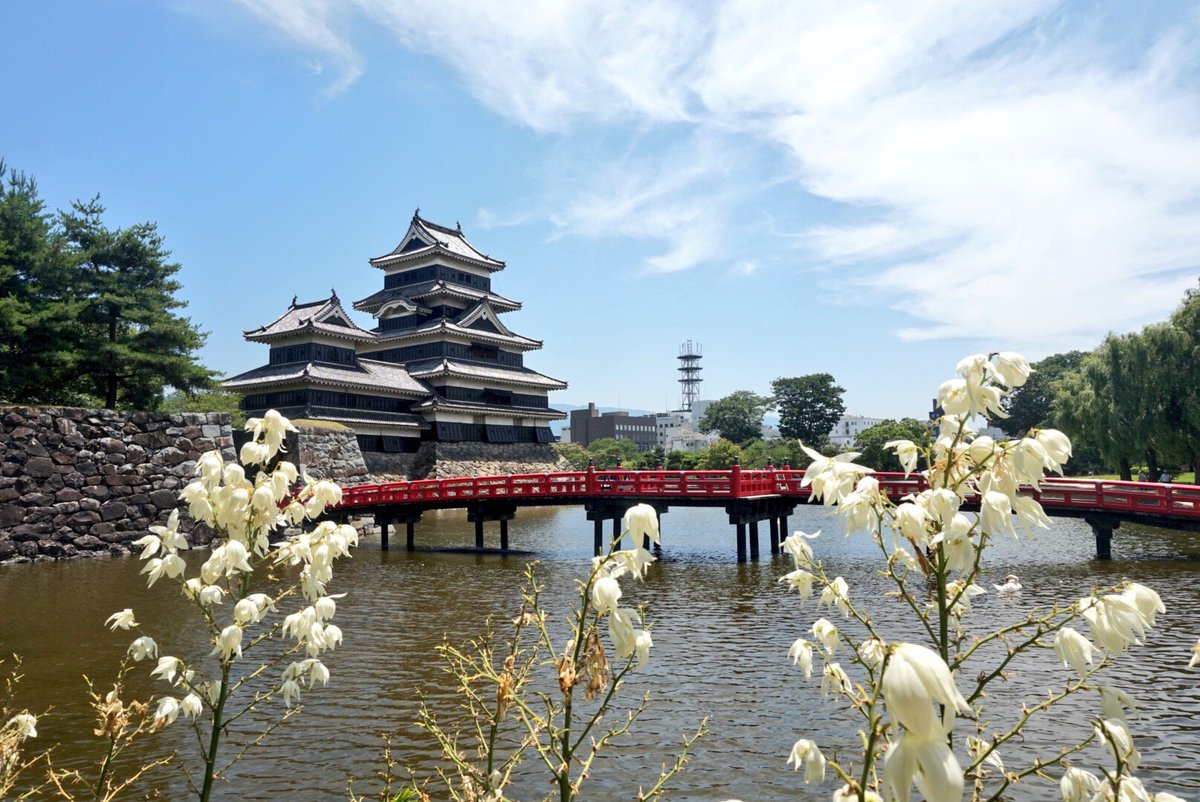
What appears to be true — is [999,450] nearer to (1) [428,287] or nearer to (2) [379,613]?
(2) [379,613]

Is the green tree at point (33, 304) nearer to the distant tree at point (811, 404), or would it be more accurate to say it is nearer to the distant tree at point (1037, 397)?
the distant tree at point (811, 404)

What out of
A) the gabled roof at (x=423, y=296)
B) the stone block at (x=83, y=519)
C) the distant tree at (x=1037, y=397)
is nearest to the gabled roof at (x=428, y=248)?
the gabled roof at (x=423, y=296)

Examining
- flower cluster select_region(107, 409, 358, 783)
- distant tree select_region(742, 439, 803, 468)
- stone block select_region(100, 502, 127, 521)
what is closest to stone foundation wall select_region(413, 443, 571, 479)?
distant tree select_region(742, 439, 803, 468)

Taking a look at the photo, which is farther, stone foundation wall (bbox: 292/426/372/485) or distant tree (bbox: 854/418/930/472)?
distant tree (bbox: 854/418/930/472)

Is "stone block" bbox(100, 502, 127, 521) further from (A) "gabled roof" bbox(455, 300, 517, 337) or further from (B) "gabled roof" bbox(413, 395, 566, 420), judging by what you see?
(A) "gabled roof" bbox(455, 300, 517, 337)

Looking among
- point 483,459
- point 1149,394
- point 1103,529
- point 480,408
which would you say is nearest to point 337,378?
point 480,408

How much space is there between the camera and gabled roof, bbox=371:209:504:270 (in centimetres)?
4959

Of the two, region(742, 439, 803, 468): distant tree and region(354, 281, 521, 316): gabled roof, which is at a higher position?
region(354, 281, 521, 316): gabled roof

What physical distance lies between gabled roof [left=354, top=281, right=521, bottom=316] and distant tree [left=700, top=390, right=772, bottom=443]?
4009 centimetres

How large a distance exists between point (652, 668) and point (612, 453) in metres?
73.0

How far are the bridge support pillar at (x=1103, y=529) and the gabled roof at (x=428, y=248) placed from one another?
38.6 m

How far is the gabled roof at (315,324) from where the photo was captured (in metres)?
39.9

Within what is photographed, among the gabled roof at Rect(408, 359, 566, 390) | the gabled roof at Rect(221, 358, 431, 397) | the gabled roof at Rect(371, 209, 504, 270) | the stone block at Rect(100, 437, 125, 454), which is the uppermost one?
the gabled roof at Rect(371, 209, 504, 270)

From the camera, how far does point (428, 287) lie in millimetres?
49219
